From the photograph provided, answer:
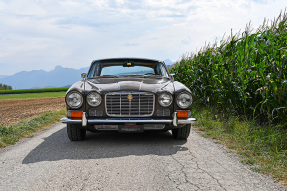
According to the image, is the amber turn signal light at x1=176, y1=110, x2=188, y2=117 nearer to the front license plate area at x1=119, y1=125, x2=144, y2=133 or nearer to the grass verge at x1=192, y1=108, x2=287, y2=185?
the front license plate area at x1=119, y1=125, x2=144, y2=133

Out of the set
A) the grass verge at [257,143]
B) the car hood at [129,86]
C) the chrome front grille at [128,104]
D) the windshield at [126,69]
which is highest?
the windshield at [126,69]

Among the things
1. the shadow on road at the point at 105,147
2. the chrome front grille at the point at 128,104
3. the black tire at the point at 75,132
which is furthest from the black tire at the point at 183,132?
the black tire at the point at 75,132

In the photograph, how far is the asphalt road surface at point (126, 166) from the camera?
2857 mm

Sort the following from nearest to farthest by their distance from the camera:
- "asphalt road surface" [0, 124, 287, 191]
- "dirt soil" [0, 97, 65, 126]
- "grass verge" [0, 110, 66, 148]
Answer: "asphalt road surface" [0, 124, 287, 191] < "grass verge" [0, 110, 66, 148] < "dirt soil" [0, 97, 65, 126]

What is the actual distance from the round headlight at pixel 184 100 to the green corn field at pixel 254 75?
1033 millimetres

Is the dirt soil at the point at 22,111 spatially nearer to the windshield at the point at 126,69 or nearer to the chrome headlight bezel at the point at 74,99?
the windshield at the point at 126,69

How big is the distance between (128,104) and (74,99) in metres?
0.88

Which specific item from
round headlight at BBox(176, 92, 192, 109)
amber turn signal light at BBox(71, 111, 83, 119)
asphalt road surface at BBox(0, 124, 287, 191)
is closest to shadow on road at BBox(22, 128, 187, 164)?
asphalt road surface at BBox(0, 124, 287, 191)

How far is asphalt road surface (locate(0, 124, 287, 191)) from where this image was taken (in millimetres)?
2857

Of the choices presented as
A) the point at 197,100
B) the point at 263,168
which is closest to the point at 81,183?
the point at 263,168

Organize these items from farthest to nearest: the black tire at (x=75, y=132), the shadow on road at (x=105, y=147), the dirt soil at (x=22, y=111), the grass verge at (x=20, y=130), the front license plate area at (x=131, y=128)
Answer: the dirt soil at (x=22, y=111) → the grass verge at (x=20, y=130) → the black tire at (x=75, y=132) → the front license plate area at (x=131, y=128) → the shadow on road at (x=105, y=147)

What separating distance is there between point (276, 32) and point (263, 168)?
9.70 ft

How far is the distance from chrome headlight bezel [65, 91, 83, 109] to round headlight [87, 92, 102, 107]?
129 millimetres

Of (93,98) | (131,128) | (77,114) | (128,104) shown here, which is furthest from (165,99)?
(77,114)
